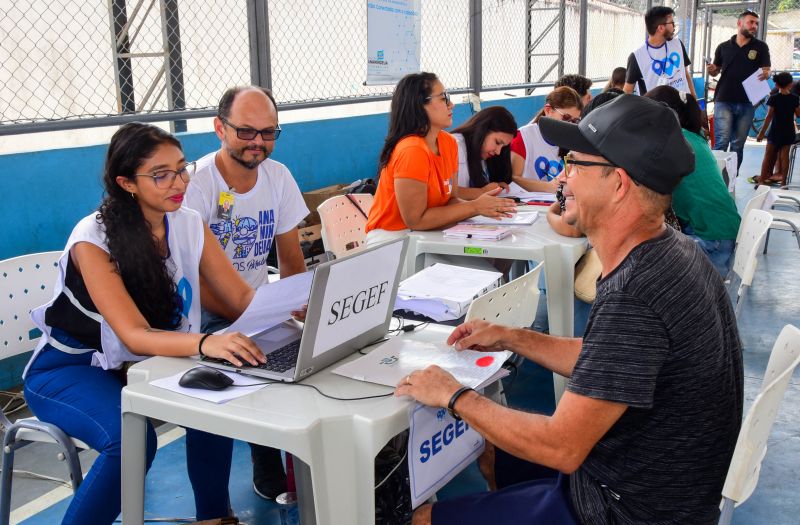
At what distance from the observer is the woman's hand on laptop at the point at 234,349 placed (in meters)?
1.78

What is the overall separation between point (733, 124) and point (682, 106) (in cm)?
528

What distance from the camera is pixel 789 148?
8984mm

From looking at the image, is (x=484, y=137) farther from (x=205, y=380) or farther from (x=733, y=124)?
(x=733, y=124)

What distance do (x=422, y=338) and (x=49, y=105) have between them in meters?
2.49

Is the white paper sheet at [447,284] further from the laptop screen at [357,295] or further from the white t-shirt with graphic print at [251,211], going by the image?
the white t-shirt with graphic print at [251,211]

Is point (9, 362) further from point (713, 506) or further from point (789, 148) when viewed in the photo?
point (789, 148)

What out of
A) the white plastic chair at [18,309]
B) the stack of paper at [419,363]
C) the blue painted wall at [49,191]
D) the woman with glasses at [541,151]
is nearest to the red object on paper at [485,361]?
the stack of paper at [419,363]

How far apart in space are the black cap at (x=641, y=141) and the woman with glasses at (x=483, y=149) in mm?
2532

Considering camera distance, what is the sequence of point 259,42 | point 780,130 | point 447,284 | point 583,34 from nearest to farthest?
point 447,284 < point 259,42 < point 780,130 < point 583,34

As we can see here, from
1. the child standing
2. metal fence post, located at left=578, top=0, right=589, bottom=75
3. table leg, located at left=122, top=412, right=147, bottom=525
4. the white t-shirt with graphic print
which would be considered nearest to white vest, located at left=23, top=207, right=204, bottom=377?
the white t-shirt with graphic print

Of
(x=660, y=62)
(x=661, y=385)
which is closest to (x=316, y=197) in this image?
(x=660, y=62)

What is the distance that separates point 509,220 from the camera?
3494 mm

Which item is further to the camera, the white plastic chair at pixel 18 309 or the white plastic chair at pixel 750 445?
the white plastic chair at pixel 18 309

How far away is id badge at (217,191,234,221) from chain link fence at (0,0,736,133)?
1.19 m
